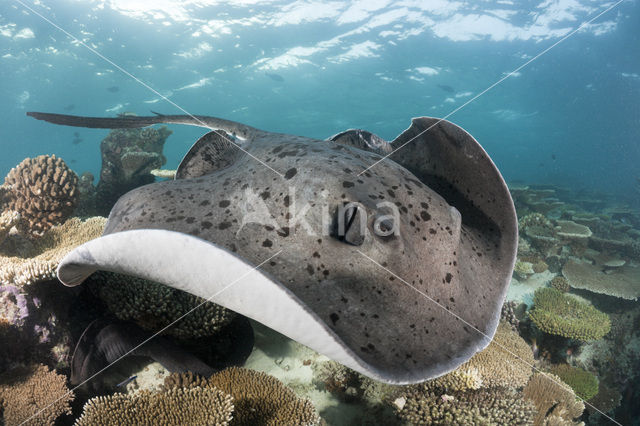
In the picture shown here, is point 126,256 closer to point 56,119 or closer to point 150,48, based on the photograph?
point 56,119

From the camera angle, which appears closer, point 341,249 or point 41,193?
point 341,249

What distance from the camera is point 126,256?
1.51m

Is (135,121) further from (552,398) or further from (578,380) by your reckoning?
(578,380)

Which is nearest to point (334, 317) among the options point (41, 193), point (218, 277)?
point (218, 277)

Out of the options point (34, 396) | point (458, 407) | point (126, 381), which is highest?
point (34, 396)

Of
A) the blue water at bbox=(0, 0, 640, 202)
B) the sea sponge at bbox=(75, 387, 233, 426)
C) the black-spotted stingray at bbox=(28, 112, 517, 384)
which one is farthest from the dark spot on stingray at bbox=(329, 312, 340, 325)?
the blue water at bbox=(0, 0, 640, 202)

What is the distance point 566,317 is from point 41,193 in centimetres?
949

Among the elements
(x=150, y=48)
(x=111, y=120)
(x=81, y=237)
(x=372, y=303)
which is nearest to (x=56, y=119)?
(x=111, y=120)

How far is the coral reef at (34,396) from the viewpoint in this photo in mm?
2492

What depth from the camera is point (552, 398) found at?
368cm

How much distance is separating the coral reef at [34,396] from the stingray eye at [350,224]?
9.67 ft

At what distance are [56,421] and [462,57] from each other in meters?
36.2

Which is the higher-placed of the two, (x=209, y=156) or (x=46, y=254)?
(x=209, y=156)

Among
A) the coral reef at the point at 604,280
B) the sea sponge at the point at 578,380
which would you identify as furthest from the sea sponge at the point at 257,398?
the coral reef at the point at 604,280
